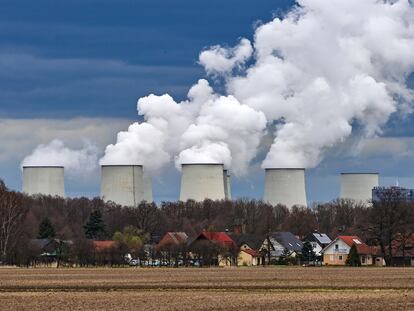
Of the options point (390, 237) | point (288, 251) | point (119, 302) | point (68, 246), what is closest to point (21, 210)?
point (68, 246)

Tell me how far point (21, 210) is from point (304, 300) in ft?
257

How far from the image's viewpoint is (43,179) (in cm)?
11600

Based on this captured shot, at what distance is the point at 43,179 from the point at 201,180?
19.1 m

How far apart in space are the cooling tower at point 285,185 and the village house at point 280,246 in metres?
4.44

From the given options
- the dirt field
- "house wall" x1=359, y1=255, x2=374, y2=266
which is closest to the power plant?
"house wall" x1=359, y1=255, x2=374, y2=266

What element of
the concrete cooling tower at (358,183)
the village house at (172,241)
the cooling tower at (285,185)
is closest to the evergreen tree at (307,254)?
the cooling tower at (285,185)

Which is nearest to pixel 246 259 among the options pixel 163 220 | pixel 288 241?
pixel 288 241

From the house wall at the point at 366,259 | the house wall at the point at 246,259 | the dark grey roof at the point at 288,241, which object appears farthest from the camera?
the dark grey roof at the point at 288,241

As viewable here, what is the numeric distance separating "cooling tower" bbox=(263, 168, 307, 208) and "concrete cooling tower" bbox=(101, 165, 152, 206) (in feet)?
45.0

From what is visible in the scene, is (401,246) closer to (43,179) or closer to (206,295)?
(43,179)

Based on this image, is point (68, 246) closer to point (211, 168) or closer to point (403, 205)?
point (211, 168)

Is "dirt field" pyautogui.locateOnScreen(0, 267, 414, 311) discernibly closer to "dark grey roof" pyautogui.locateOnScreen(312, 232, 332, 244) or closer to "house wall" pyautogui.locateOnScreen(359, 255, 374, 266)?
"house wall" pyautogui.locateOnScreen(359, 255, 374, 266)

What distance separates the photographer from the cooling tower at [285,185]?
114m

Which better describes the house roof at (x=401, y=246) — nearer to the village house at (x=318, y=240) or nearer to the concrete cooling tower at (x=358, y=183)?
the village house at (x=318, y=240)
